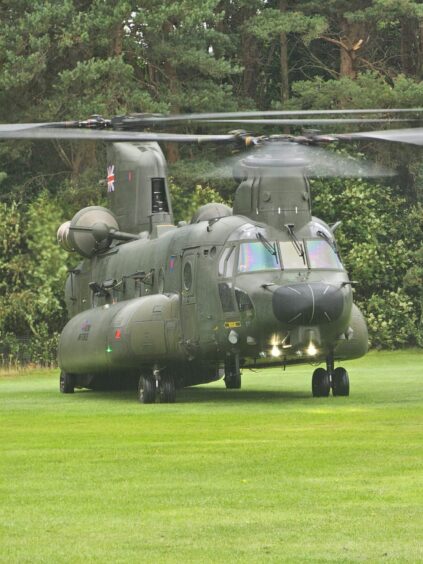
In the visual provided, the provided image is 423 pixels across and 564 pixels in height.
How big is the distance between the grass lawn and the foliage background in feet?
97.8

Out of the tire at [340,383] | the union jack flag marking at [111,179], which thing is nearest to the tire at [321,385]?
the tire at [340,383]

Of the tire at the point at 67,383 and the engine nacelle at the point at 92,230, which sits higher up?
the engine nacelle at the point at 92,230

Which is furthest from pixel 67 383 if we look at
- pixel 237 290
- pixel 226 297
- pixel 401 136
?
pixel 401 136

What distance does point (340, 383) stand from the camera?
2802 centimetres

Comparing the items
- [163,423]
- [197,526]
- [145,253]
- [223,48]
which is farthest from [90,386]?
[223,48]

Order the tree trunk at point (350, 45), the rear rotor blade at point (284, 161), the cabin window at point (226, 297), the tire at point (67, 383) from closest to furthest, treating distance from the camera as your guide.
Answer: the rear rotor blade at point (284, 161), the cabin window at point (226, 297), the tire at point (67, 383), the tree trunk at point (350, 45)

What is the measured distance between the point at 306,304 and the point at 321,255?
4.32 ft

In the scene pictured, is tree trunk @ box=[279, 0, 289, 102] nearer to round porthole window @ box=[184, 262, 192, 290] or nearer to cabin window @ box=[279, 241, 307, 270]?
round porthole window @ box=[184, 262, 192, 290]

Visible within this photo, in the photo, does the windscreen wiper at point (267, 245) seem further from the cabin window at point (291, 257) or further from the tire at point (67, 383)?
the tire at point (67, 383)

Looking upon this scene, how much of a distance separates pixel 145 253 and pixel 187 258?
8.85 ft

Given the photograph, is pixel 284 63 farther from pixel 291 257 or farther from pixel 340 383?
pixel 291 257

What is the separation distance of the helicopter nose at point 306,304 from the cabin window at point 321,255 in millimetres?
584

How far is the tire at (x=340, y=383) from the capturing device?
91.7 feet

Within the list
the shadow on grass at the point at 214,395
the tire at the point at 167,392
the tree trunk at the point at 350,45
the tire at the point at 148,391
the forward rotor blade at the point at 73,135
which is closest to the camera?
the forward rotor blade at the point at 73,135
